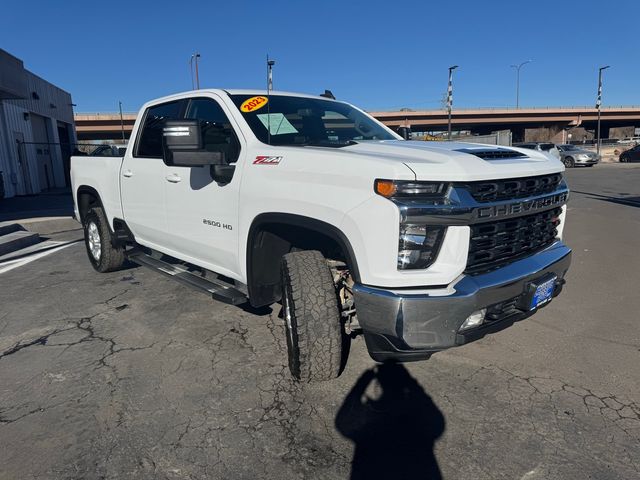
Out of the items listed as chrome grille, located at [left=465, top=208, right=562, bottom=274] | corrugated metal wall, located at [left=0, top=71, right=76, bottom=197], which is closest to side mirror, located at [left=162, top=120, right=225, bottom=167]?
chrome grille, located at [left=465, top=208, right=562, bottom=274]

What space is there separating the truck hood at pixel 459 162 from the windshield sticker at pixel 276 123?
2.13 ft

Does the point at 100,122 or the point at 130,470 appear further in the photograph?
the point at 100,122

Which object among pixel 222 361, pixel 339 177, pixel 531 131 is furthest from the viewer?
pixel 531 131

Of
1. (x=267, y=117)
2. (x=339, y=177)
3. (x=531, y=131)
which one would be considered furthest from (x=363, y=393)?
(x=531, y=131)

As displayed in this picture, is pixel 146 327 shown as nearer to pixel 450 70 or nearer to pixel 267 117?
pixel 267 117

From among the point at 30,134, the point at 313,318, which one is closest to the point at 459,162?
the point at 313,318

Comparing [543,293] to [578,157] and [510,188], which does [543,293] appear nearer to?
[510,188]

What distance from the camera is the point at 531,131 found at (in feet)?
244

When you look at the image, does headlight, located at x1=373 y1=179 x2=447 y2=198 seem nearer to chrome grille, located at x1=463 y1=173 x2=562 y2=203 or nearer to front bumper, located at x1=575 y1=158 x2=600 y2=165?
chrome grille, located at x1=463 y1=173 x2=562 y2=203

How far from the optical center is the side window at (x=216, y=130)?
3559mm

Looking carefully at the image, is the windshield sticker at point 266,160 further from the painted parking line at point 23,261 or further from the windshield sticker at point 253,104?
the painted parking line at point 23,261

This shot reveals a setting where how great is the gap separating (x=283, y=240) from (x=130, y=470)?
171 centimetres

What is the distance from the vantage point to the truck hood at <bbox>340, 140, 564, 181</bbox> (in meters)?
2.49

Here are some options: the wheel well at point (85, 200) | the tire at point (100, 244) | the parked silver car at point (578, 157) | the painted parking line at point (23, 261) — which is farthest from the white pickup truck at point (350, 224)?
the parked silver car at point (578, 157)
